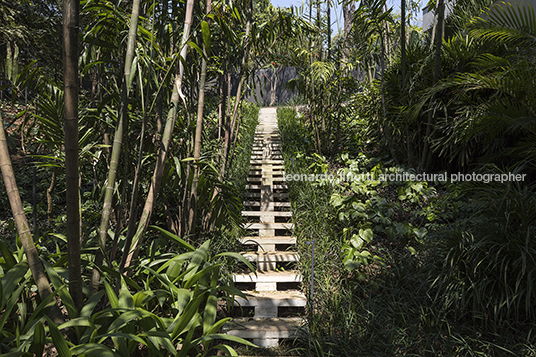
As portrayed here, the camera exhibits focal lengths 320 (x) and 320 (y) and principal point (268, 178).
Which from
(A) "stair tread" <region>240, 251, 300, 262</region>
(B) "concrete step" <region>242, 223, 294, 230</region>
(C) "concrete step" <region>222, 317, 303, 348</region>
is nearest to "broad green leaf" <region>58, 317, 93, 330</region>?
(C) "concrete step" <region>222, 317, 303, 348</region>

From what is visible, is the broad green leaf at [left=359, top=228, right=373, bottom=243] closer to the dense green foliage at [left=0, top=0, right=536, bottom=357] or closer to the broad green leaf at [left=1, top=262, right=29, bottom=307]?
the dense green foliage at [left=0, top=0, right=536, bottom=357]

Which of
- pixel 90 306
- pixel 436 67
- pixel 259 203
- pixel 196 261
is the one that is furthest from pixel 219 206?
pixel 436 67

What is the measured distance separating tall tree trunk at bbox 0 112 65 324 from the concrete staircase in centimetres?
107

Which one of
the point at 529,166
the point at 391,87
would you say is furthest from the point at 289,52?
the point at 529,166

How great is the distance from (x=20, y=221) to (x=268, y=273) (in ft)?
6.62

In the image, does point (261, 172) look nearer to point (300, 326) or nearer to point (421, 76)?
point (421, 76)

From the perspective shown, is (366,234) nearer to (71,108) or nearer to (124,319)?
(124,319)

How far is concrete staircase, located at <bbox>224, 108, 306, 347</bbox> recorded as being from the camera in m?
2.38

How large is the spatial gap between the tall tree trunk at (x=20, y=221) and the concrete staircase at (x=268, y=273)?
1.07 metres

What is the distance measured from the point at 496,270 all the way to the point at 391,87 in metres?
3.03

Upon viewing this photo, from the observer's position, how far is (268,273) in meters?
3.01

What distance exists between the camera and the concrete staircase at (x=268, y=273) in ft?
7.79

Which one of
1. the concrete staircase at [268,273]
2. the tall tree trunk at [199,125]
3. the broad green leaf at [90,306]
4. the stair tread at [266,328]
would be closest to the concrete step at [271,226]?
the concrete staircase at [268,273]

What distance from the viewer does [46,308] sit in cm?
155
